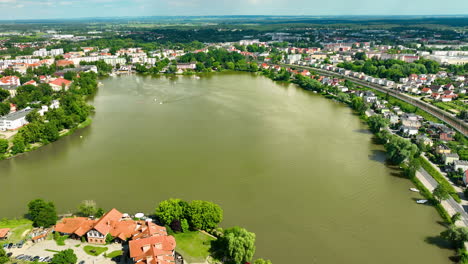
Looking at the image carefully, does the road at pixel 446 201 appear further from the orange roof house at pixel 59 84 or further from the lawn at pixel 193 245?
the orange roof house at pixel 59 84

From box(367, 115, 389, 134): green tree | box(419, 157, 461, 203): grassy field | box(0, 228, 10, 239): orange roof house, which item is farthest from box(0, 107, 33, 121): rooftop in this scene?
box(419, 157, 461, 203): grassy field

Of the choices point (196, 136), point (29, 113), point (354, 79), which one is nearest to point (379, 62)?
point (354, 79)

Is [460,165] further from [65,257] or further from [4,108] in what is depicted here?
[4,108]

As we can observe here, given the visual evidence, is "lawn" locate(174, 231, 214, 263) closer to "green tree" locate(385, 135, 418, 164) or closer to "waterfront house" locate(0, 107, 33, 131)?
"green tree" locate(385, 135, 418, 164)

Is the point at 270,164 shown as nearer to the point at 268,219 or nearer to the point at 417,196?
the point at 268,219

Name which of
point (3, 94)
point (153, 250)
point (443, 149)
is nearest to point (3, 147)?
point (3, 94)

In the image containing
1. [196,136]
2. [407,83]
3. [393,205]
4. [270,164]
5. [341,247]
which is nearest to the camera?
[341,247]
